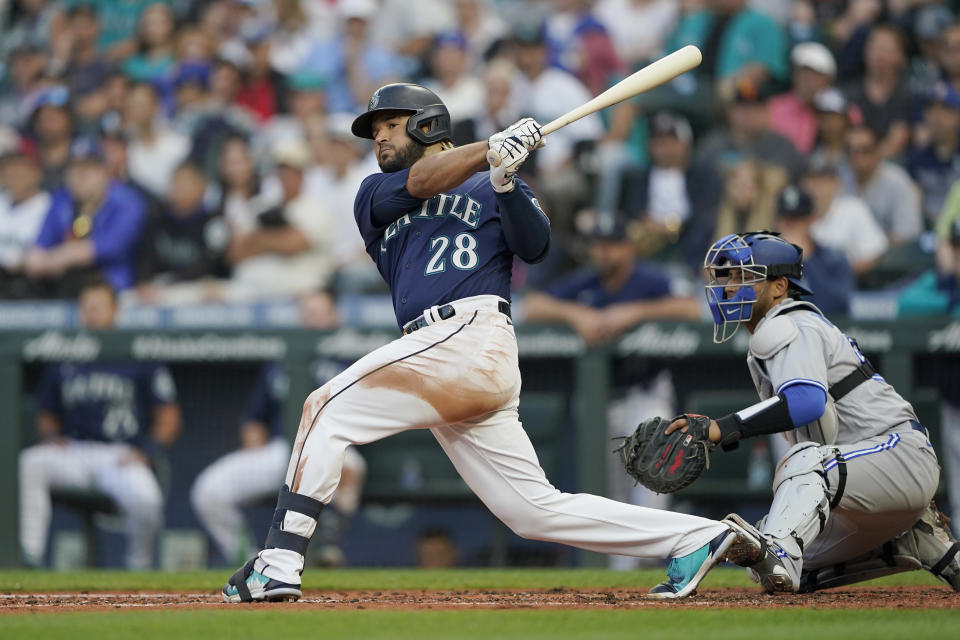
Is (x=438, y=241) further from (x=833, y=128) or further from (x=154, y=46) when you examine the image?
(x=154, y=46)

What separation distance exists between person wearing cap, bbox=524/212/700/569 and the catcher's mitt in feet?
10.8

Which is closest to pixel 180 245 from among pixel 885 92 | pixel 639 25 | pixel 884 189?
pixel 639 25

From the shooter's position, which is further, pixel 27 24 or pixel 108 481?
pixel 27 24

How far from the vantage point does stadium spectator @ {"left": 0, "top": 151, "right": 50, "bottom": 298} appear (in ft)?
29.3

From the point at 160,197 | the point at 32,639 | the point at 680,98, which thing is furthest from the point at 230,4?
the point at 32,639

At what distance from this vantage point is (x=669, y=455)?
4.38 metres

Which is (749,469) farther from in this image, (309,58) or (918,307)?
(309,58)

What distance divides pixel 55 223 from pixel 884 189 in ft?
18.4

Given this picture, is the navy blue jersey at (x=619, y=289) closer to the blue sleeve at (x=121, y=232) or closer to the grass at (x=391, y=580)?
the grass at (x=391, y=580)

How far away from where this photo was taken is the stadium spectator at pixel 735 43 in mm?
9344

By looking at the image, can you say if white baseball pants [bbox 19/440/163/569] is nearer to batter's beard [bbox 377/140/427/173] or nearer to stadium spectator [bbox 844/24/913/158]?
batter's beard [bbox 377/140/427/173]

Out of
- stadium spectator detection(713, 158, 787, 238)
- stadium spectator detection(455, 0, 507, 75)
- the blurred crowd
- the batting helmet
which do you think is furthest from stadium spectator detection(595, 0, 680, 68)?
the batting helmet

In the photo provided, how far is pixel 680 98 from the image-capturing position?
934cm

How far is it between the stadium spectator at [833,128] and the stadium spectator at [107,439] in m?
4.50
